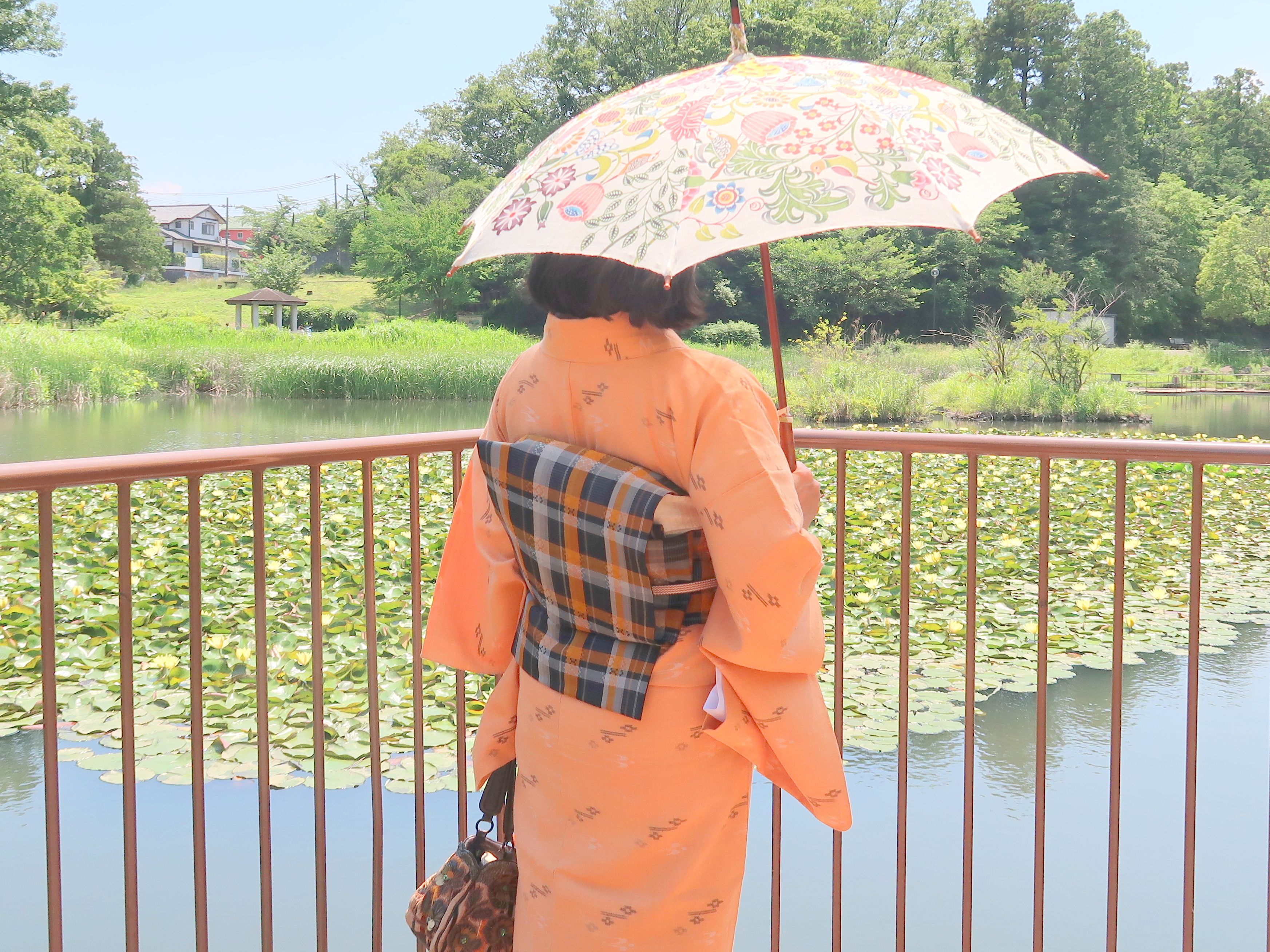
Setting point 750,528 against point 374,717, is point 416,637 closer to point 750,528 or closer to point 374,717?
point 374,717

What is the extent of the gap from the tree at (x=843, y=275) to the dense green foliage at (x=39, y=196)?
18870 mm

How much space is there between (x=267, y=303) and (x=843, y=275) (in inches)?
682

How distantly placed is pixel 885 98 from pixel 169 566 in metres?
3.91

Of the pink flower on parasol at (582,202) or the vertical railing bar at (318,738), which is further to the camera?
the vertical railing bar at (318,738)

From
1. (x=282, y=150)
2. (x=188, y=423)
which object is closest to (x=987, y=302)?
(x=188, y=423)

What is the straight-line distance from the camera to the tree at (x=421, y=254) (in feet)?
112

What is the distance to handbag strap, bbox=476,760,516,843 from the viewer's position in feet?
4.01

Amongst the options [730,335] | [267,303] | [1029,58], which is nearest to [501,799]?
[730,335]

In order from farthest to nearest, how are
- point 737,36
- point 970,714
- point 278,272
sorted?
point 278,272
point 970,714
point 737,36

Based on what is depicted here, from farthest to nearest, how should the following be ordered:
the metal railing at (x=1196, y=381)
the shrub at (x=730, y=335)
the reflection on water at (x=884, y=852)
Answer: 1. the shrub at (x=730, y=335)
2. the metal railing at (x=1196, y=381)
3. the reflection on water at (x=884, y=852)

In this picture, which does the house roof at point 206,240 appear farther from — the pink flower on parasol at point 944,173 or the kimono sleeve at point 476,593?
the pink flower on parasol at point 944,173

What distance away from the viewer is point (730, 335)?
2848 cm

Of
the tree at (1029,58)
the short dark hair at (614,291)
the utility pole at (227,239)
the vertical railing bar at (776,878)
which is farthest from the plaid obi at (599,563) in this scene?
the utility pole at (227,239)

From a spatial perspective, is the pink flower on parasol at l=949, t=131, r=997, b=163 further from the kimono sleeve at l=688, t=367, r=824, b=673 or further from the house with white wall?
the house with white wall
